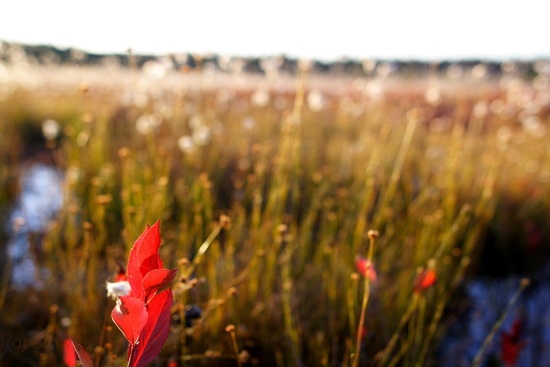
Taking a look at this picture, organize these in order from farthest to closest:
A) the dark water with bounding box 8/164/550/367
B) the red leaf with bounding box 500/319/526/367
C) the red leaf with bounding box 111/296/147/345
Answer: the dark water with bounding box 8/164/550/367
the red leaf with bounding box 500/319/526/367
the red leaf with bounding box 111/296/147/345

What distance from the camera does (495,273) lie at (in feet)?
9.34

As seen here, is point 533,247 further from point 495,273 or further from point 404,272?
point 404,272

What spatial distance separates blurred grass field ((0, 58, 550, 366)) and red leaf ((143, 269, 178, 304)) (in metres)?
0.28

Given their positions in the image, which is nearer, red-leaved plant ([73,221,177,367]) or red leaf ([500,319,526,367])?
red-leaved plant ([73,221,177,367])

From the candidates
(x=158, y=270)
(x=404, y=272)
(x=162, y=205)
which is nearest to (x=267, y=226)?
(x=162, y=205)

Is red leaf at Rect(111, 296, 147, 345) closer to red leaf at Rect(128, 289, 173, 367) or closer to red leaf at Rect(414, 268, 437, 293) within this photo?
red leaf at Rect(128, 289, 173, 367)

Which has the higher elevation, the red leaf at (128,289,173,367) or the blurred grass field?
the red leaf at (128,289,173,367)

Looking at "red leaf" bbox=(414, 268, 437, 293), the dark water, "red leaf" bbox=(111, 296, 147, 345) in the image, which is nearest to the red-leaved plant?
"red leaf" bbox=(111, 296, 147, 345)

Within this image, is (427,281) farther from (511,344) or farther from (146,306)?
(146,306)

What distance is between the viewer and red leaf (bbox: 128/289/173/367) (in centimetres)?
75

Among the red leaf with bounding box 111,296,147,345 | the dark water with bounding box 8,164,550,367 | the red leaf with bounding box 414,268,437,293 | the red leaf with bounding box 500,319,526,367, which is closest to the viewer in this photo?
the red leaf with bounding box 111,296,147,345

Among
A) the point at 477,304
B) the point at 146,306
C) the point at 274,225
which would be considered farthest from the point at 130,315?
the point at 477,304

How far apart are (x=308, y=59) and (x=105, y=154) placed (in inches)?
70.4

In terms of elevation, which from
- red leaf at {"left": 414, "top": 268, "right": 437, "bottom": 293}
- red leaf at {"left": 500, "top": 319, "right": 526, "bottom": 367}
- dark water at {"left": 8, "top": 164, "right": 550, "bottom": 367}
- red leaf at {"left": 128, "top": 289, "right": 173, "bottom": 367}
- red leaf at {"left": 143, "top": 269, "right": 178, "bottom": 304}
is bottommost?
dark water at {"left": 8, "top": 164, "right": 550, "bottom": 367}
